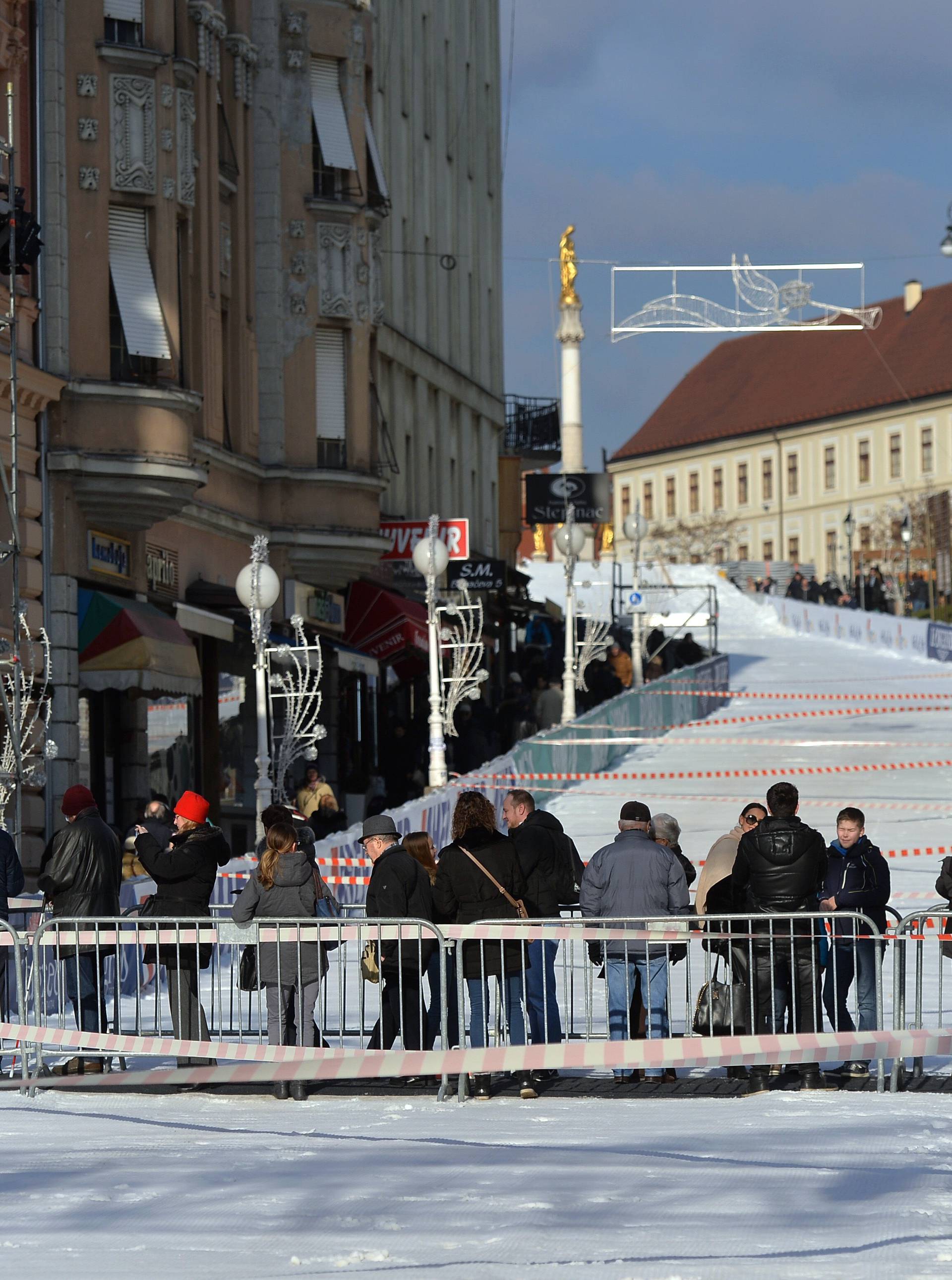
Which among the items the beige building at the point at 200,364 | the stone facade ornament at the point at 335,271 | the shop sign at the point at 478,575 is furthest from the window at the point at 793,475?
the stone facade ornament at the point at 335,271

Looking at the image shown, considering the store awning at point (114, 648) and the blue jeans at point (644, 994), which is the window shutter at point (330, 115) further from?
the blue jeans at point (644, 994)

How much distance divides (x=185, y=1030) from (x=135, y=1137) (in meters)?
2.24

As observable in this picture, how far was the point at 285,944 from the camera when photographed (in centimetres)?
1249

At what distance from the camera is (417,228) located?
49.9 meters

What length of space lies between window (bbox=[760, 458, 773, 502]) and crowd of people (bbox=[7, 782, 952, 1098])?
4460 inches

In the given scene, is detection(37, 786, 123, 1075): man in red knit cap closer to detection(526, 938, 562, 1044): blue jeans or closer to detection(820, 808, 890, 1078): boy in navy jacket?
detection(526, 938, 562, 1044): blue jeans

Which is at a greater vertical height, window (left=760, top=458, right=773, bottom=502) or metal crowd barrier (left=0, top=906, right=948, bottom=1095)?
window (left=760, top=458, right=773, bottom=502)

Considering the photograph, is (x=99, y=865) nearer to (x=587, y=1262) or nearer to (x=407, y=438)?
(x=587, y=1262)

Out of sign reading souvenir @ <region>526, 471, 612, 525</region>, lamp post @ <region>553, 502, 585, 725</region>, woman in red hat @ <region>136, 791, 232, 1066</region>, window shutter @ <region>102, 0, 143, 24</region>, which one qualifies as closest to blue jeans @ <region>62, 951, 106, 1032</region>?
woman in red hat @ <region>136, 791, 232, 1066</region>

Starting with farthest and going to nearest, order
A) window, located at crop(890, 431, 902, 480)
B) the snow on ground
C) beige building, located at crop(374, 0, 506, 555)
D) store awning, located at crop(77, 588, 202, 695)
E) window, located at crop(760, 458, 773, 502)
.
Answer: window, located at crop(760, 458, 773, 502)
window, located at crop(890, 431, 902, 480)
beige building, located at crop(374, 0, 506, 555)
store awning, located at crop(77, 588, 202, 695)
the snow on ground

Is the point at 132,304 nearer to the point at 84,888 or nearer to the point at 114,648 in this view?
the point at 114,648

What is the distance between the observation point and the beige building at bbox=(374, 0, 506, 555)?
4744cm

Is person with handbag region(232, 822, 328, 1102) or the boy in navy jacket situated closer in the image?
the boy in navy jacket

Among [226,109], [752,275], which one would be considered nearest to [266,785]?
[226,109]
